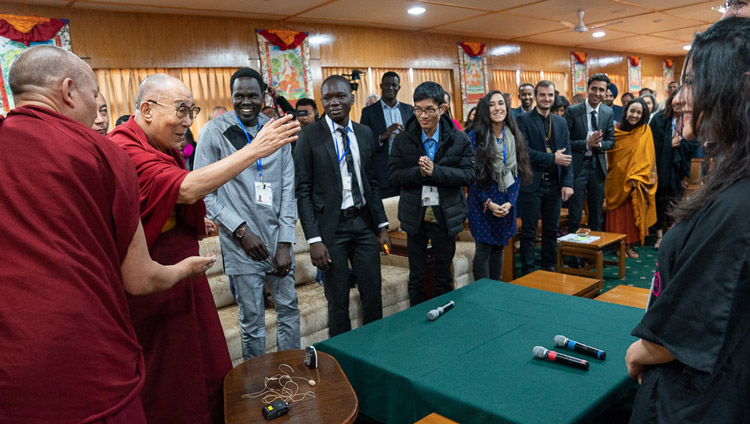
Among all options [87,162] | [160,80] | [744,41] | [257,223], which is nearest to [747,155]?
[744,41]

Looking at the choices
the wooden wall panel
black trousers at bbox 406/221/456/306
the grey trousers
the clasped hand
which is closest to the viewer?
the grey trousers

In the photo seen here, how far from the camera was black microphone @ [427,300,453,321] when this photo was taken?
2.05m

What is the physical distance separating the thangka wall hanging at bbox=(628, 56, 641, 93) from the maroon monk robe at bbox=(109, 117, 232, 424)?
13349 millimetres

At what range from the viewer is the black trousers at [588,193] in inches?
182

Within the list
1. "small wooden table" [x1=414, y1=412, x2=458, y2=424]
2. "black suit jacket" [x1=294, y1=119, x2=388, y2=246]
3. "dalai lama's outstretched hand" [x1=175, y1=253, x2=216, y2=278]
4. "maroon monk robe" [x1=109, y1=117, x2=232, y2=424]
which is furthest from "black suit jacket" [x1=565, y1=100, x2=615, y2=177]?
"dalai lama's outstretched hand" [x1=175, y1=253, x2=216, y2=278]

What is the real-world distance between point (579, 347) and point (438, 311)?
0.60 metres

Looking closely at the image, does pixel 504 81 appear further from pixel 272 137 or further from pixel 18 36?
pixel 272 137

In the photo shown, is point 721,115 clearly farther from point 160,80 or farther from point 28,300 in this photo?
point 160,80

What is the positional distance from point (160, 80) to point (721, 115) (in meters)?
1.63

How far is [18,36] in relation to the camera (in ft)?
15.0

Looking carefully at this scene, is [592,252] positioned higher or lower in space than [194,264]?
lower

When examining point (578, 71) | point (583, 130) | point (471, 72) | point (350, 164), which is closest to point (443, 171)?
point (350, 164)

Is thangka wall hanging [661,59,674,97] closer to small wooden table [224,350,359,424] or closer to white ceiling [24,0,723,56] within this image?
white ceiling [24,0,723,56]

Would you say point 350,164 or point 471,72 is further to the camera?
point 471,72
